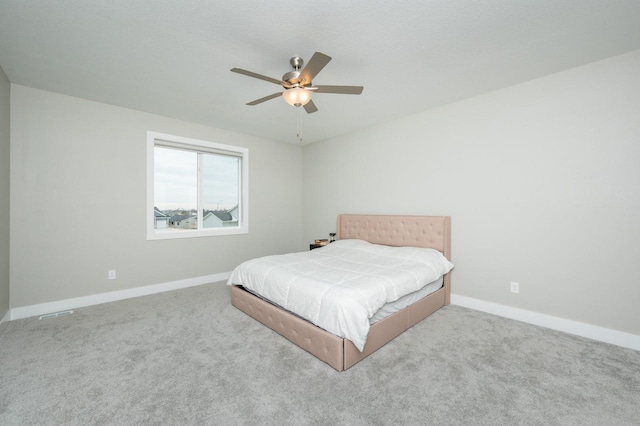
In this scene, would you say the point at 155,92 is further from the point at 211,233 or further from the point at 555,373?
the point at 555,373

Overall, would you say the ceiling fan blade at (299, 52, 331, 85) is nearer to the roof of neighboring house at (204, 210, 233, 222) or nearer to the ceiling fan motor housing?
the ceiling fan motor housing

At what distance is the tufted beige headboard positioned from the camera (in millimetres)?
3459

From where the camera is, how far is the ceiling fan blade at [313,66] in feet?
5.96

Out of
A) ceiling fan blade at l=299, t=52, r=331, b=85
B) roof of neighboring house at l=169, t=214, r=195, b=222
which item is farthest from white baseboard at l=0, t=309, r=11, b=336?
ceiling fan blade at l=299, t=52, r=331, b=85

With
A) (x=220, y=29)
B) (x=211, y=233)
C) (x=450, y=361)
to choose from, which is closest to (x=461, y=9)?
(x=220, y=29)

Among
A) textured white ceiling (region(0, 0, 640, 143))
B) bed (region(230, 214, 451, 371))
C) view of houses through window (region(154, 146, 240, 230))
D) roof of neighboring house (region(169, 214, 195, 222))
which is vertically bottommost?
bed (region(230, 214, 451, 371))

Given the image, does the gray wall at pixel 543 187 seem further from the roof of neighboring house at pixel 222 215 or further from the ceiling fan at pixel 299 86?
the roof of neighboring house at pixel 222 215

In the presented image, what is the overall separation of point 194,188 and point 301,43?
125 inches

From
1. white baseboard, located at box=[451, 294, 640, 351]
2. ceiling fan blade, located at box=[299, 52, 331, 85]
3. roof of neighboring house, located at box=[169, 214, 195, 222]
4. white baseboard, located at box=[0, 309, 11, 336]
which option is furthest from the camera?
roof of neighboring house, located at box=[169, 214, 195, 222]

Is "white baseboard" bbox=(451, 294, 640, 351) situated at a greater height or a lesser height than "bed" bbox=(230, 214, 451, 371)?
lesser

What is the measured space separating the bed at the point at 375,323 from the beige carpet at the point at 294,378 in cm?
9

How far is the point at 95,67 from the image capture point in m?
2.62

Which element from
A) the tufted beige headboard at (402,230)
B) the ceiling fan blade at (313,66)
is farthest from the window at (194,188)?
the ceiling fan blade at (313,66)

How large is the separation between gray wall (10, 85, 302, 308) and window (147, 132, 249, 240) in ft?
0.42
